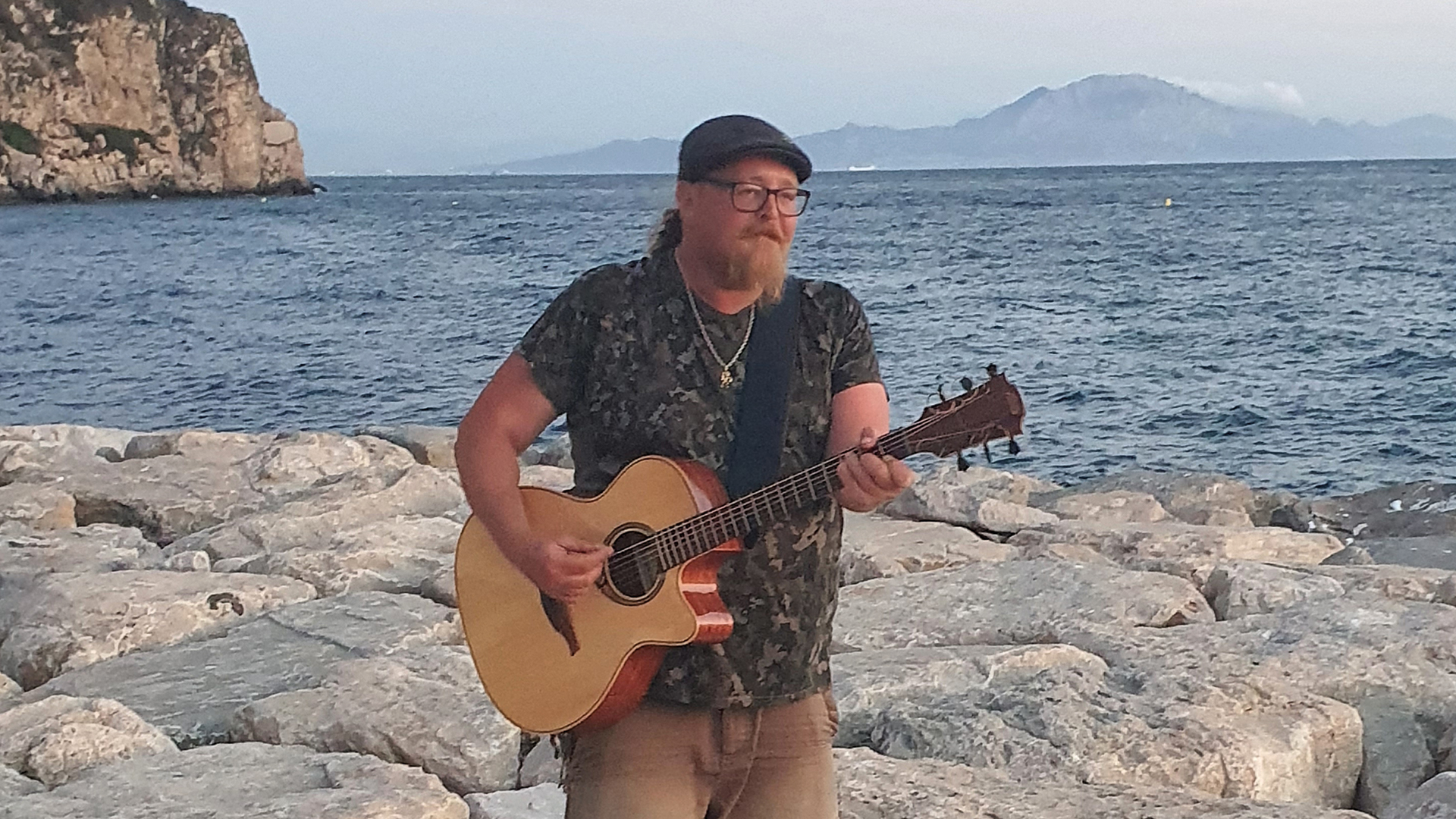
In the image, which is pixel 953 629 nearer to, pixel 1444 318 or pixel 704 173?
pixel 704 173

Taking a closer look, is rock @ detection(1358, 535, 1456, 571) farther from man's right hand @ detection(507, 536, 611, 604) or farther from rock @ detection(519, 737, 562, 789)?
man's right hand @ detection(507, 536, 611, 604)

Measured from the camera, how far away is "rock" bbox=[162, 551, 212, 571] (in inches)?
312

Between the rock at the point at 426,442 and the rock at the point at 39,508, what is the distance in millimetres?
3106

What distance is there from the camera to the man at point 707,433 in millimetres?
3137

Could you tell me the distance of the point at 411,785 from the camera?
4.56 meters

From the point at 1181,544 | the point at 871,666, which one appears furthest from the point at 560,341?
the point at 1181,544

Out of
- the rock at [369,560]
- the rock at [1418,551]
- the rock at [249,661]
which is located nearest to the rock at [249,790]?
the rock at [249,661]

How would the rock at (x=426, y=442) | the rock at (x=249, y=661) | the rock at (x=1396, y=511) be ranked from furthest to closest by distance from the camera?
1. the rock at (x=426, y=442)
2. the rock at (x=1396, y=511)
3. the rock at (x=249, y=661)

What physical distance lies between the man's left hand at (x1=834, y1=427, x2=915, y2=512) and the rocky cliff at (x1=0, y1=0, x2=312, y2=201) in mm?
94318

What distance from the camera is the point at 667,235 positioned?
3.26m

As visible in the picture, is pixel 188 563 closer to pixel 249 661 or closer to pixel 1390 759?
pixel 249 661

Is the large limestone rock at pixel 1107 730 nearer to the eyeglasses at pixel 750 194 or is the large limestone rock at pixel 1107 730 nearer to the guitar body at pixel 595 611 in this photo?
the guitar body at pixel 595 611

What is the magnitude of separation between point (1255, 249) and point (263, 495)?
40.3 metres

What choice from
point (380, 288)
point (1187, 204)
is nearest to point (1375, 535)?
point (380, 288)
